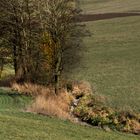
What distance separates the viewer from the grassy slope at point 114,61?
3083 cm

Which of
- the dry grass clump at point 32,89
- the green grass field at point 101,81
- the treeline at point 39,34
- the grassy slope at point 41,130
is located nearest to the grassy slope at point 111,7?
the green grass field at point 101,81

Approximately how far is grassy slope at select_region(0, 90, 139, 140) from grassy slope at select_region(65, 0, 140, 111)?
7757 mm

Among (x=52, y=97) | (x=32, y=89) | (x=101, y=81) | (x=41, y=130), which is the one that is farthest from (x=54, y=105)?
(x=101, y=81)

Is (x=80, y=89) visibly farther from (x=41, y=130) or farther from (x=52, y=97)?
(x=41, y=130)

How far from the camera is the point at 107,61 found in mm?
45062

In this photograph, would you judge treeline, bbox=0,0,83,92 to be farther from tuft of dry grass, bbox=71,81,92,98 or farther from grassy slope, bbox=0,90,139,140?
grassy slope, bbox=0,90,139,140

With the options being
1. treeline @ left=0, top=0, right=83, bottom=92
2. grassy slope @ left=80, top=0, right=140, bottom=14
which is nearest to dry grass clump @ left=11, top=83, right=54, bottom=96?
treeline @ left=0, top=0, right=83, bottom=92

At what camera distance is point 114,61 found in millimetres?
44750

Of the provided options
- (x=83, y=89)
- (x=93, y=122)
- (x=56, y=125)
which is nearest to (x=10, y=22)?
(x=83, y=89)

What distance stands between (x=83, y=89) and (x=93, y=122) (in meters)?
7.92

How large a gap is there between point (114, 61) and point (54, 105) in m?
20.6

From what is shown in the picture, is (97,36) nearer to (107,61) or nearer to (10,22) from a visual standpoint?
(107,61)

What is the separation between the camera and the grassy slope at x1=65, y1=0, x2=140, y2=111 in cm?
3083

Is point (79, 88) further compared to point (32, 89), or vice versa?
point (79, 88)
